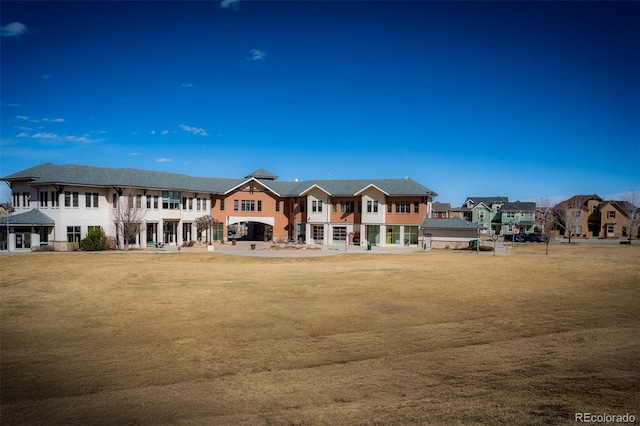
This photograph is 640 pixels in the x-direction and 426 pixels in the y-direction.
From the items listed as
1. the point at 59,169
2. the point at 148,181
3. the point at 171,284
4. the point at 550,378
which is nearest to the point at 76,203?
the point at 59,169

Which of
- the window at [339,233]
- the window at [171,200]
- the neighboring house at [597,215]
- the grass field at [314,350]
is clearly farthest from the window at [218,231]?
the neighboring house at [597,215]

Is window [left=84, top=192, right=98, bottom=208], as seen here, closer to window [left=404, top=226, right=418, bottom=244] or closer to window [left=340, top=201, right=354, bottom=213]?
window [left=340, top=201, right=354, bottom=213]

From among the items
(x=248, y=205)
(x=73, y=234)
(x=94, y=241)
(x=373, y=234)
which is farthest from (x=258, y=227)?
(x=73, y=234)

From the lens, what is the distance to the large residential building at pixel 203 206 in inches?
1537

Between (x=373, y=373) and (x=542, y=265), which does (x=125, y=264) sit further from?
(x=542, y=265)

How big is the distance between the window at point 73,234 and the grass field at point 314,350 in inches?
677

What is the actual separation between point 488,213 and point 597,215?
64.7 feet

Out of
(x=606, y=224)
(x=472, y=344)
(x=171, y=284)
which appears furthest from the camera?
(x=606, y=224)

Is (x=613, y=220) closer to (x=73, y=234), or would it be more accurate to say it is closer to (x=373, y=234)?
(x=373, y=234)

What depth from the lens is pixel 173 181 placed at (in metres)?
47.8

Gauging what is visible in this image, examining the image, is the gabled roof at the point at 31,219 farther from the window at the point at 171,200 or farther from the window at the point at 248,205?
the window at the point at 248,205

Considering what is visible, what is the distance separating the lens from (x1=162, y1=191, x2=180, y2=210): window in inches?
1790

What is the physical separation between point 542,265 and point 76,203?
44.1 metres

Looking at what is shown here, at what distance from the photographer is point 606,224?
73.9 metres
